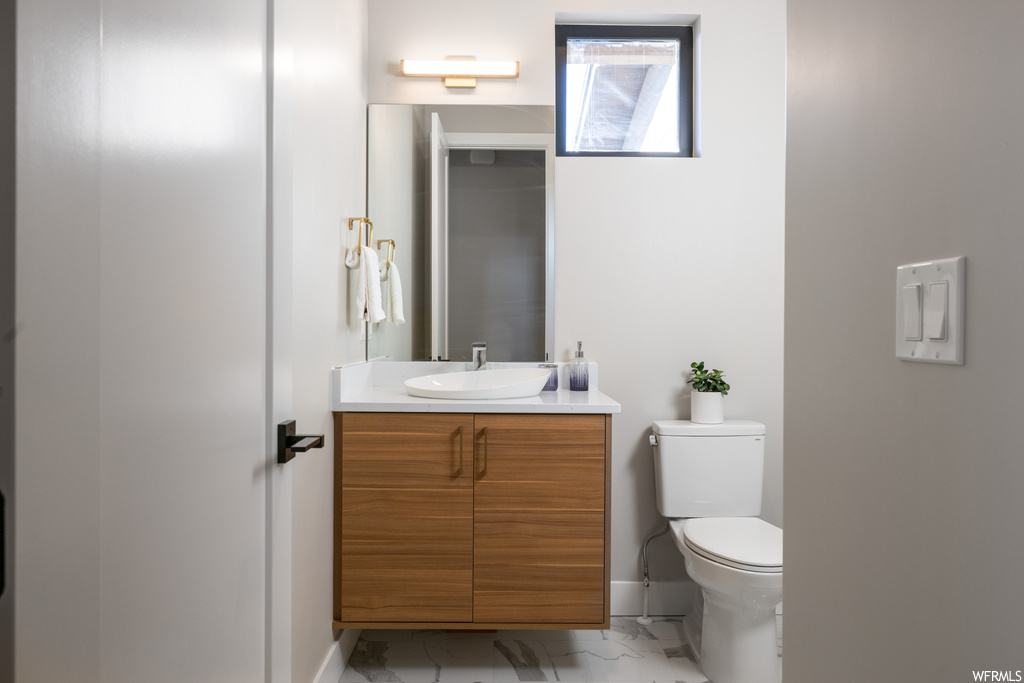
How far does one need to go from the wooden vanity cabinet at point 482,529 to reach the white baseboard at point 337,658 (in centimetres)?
10

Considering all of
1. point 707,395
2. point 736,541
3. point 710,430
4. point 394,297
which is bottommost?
point 736,541

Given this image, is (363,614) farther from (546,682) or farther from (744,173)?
(744,173)

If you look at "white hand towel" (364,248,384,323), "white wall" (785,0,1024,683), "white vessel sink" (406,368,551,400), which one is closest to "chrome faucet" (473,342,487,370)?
"white vessel sink" (406,368,551,400)

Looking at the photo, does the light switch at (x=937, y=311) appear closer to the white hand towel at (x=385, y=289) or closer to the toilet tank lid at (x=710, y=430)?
the toilet tank lid at (x=710, y=430)

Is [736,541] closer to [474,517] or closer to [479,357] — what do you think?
[474,517]

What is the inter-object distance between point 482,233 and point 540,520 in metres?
1.16

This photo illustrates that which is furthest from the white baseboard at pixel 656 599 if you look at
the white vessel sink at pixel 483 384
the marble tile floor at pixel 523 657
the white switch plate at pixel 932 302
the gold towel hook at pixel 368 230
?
the white switch plate at pixel 932 302

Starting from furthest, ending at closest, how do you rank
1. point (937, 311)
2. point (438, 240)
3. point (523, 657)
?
point (438, 240) → point (523, 657) → point (937, 311)

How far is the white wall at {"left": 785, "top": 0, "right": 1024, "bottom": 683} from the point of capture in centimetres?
50

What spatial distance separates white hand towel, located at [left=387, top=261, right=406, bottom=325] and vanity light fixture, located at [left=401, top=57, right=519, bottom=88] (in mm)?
767

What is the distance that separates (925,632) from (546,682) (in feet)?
4.91

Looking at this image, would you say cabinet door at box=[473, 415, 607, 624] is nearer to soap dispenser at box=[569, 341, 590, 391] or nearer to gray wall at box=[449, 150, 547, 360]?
soap dispenser at box=[569, 341, 590, 391]

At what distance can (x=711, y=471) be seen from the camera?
215cm

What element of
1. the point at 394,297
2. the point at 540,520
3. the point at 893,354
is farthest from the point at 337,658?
the point at 893,354
